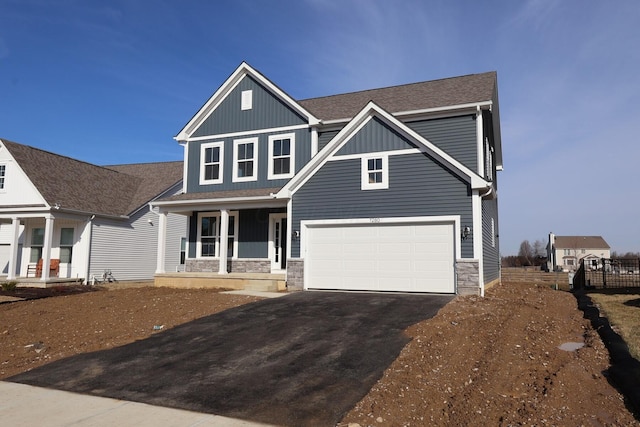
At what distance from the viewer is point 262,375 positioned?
672 centimetres

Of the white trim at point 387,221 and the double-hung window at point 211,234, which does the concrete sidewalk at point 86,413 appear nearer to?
the white trim at point 387,221

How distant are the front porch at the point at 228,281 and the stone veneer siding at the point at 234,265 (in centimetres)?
72

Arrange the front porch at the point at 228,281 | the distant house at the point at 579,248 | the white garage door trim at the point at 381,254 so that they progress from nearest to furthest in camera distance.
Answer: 1. the white garage door trim at the point at 381,254
2. the front porch at the point at 228,281
3. the distant house at the point at 579,248

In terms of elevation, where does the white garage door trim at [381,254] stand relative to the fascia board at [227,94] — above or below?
below

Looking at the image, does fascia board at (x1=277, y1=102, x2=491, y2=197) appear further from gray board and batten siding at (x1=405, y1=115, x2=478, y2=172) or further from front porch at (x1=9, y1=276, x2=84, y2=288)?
front porch at (x1=9, y1=276, x2=84, y2=288)

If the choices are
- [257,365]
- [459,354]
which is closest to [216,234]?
[257,365]

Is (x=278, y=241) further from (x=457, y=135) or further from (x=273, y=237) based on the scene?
(x=457, y=135)

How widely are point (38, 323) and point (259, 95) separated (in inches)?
477

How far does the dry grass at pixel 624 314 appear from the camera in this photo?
783cm

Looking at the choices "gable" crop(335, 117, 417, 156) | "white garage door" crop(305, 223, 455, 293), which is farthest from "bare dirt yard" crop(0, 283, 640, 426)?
"gable" crop(335, 117, 417, 156)

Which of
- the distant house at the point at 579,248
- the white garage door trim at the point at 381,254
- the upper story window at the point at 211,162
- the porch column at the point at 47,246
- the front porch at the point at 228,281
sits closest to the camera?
the white garage door trim at the point at 381,254

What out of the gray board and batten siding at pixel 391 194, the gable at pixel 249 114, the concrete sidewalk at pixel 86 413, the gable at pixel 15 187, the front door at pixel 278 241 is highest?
the gable at pixel 249 114

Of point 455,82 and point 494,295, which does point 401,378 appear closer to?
point 494,295

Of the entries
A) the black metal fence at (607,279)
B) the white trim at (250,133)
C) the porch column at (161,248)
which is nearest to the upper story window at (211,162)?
the white trim at (250,133)
